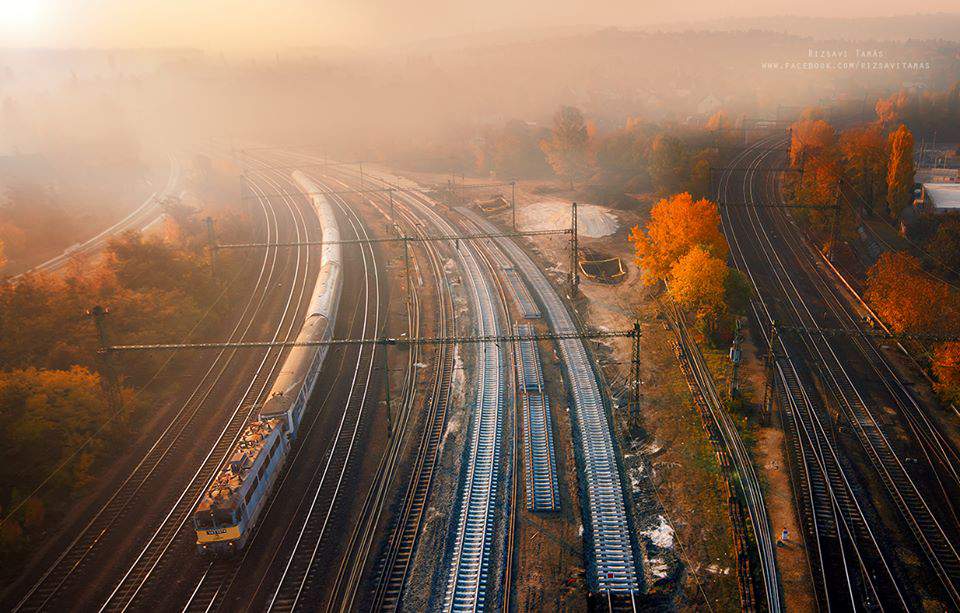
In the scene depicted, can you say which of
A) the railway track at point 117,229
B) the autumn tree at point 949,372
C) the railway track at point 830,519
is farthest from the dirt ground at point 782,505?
the railway track at point 117,229

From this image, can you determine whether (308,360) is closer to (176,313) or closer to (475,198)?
(176,313)

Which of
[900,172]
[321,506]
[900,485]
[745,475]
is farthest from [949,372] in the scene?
[900,172]

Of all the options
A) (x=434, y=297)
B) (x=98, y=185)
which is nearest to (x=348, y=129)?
(x=98, y=185)

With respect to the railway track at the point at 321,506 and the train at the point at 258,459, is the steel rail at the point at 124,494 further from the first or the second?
the railway track at the point at 321,506

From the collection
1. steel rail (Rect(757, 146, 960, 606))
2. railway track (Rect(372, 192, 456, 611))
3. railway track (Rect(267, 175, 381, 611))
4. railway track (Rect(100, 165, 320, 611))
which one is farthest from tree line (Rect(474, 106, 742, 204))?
railway track (Rect(100, 165, 320, 611))

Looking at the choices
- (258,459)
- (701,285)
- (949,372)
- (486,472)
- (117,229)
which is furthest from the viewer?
(117,229)

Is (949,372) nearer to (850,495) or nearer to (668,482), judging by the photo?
(850,495)

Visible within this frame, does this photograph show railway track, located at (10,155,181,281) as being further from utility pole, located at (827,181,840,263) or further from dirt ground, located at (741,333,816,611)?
utility pole, located at (827,181,840,263)

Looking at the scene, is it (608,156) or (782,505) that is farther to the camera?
(608,156)
